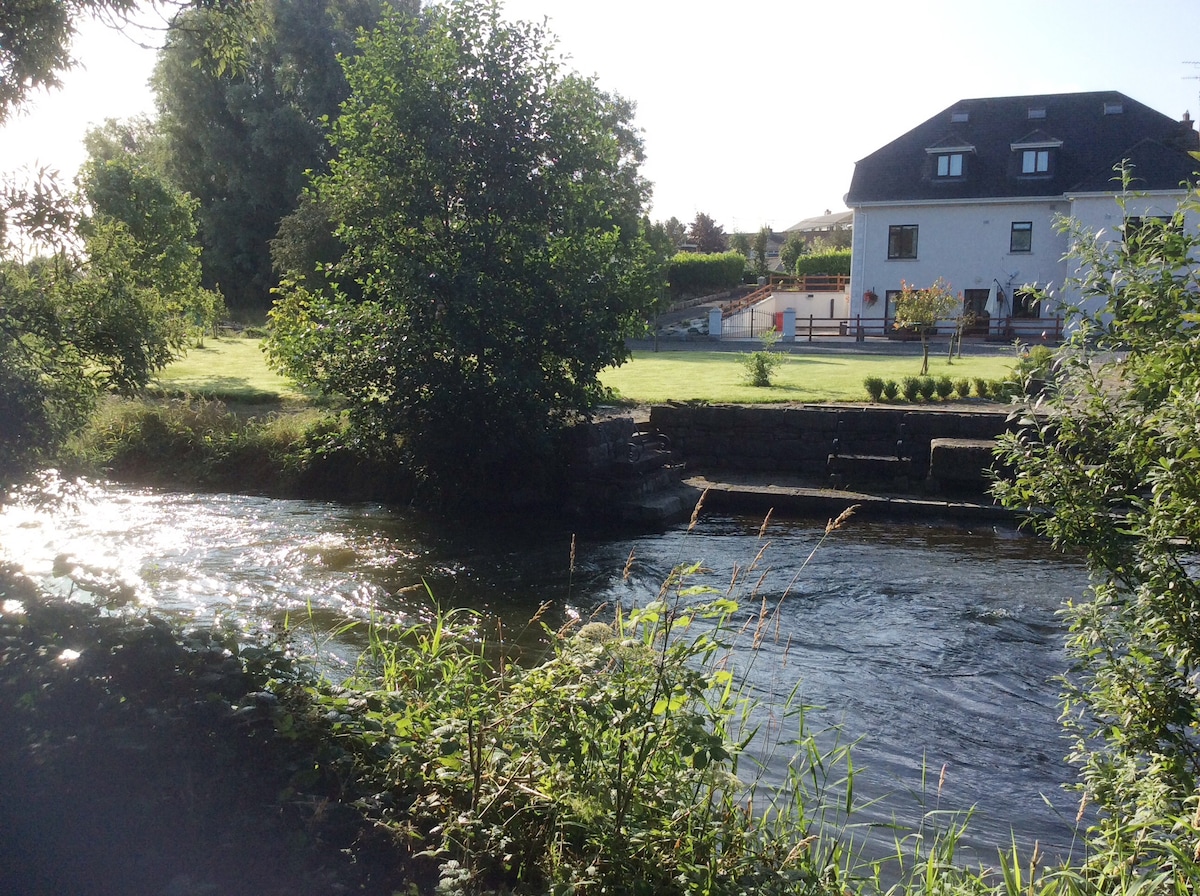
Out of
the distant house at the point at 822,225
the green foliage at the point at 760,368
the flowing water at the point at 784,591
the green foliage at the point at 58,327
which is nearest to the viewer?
the green foliage at the point at 58,327

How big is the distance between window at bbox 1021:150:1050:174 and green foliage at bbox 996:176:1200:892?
3854 cm

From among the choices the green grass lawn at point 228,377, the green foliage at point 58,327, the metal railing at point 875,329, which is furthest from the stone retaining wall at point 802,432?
the metal railing at point 875,329

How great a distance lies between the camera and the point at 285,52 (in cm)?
3806

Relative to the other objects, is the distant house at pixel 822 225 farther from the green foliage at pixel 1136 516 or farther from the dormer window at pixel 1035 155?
the green foliage at pixel 1136 516

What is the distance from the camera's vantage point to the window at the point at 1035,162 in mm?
38750

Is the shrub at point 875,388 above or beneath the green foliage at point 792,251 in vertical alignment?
beneath

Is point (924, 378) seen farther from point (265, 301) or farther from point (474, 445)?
point (265, 301)

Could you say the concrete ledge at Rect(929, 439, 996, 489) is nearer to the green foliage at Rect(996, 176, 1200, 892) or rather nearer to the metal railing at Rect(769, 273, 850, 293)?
the green foliage at Rect(996, 176, 1200, 892)

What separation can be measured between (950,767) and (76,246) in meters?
6.15

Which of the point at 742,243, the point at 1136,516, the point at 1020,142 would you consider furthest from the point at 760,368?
the point at 742,243

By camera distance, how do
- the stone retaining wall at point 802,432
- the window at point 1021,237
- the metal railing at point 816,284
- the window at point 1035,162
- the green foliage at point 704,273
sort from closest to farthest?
the stone retaining wall at point 802,432 → the window at point 1021,237 → the window at point 1035,162 → the metal railing at point 816,284 → the green foliage at point 704,273

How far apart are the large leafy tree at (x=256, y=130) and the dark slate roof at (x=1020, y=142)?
2084cm

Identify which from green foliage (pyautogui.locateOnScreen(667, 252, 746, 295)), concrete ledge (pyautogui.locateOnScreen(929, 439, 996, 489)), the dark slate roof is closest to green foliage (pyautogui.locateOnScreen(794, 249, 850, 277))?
green foliage (pyautogui.locateOnScreen(667, 252, 746, 295))

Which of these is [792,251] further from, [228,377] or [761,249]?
[228,377]
